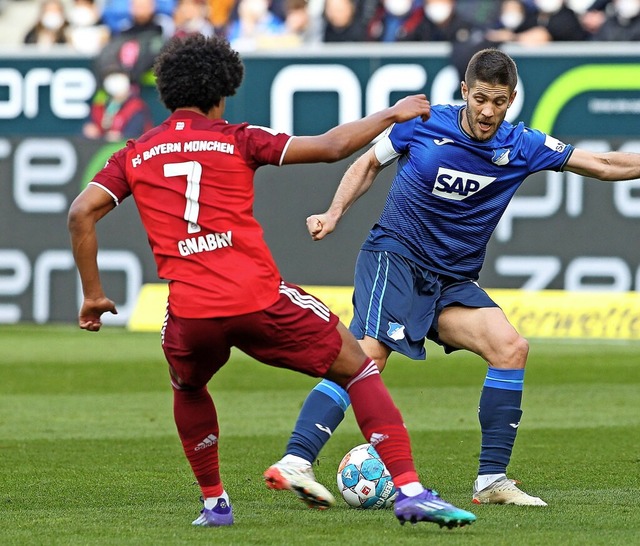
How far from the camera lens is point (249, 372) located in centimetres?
1434

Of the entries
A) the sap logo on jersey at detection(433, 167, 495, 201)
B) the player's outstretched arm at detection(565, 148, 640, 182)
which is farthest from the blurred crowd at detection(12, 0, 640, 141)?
the sap logo on jersey at detection(433, 167, 495, 201)

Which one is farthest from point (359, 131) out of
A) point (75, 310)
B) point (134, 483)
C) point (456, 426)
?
point (75, 310)

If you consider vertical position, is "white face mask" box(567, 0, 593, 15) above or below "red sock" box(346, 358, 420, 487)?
above

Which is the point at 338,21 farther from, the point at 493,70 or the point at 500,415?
the point at 500,415

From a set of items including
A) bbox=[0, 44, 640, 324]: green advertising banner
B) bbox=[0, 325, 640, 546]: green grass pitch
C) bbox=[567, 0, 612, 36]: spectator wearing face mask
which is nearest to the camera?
bbox=[0, 325, 640, 546]: green grass pitch

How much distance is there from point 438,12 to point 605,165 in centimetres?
1224

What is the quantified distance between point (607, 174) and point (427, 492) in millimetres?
2316

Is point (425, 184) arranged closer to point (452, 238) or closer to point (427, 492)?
point (452, 238)

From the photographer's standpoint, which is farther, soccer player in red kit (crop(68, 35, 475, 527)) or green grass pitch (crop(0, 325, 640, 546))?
green grass pitch (crop(0, 325, 640, 546))

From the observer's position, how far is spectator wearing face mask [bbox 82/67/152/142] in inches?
741

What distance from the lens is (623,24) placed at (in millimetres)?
18578

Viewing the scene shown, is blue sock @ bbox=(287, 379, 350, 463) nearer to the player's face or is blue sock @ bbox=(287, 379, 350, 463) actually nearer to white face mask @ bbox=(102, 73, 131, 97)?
the player's face

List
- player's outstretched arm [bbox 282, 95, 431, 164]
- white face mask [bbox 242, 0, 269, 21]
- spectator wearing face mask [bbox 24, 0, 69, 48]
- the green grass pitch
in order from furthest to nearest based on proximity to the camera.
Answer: spectator wearing face mask [bbox 24, 0, 69, 48]
white face mask [bbox 242, 0, 269, 21]
the green grass pitch
player's outstretched arm [bbox 282, 95, 431, 164]

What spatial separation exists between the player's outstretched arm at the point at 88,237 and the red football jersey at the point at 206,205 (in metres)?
0.06
